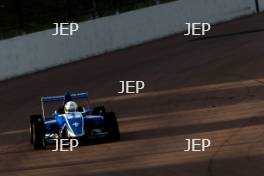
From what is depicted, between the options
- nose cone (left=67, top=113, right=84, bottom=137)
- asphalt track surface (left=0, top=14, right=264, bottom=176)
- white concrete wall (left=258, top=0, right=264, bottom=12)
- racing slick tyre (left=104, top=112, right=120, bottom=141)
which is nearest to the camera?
asphalt track surface (left=0, top=14, right=264, bottom=176)

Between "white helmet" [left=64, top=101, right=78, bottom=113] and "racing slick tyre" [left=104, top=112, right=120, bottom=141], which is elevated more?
"white helmet" [left=64, top=101, right=78, bottom=113]

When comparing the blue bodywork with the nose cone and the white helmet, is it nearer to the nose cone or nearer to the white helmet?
the nose cone

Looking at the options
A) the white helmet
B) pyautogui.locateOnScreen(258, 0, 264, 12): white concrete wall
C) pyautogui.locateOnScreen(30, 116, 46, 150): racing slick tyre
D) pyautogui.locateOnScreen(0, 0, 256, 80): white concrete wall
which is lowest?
pyautogui.locateOnScreen(30, 116, 46, 150): racing slick tyre

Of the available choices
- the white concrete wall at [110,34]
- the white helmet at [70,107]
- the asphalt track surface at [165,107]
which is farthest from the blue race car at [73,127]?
the white concrete wall at [110,34]

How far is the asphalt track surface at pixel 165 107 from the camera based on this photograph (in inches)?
543

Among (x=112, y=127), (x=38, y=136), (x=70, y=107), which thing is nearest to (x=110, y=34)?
(x=70, y=107)

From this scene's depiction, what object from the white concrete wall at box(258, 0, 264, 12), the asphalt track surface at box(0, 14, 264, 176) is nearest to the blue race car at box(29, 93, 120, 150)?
the asphalt track surface at box(0, 14, 264, 176)

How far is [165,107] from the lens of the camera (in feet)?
66.3

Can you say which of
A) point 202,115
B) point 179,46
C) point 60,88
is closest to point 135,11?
point 179,46

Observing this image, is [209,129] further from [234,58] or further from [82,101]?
[234,58]

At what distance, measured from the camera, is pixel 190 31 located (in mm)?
36500

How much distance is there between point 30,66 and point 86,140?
13.0 meters

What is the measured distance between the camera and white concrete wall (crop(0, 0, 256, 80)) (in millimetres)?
28641

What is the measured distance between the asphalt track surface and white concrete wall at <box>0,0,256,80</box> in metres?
0.50
